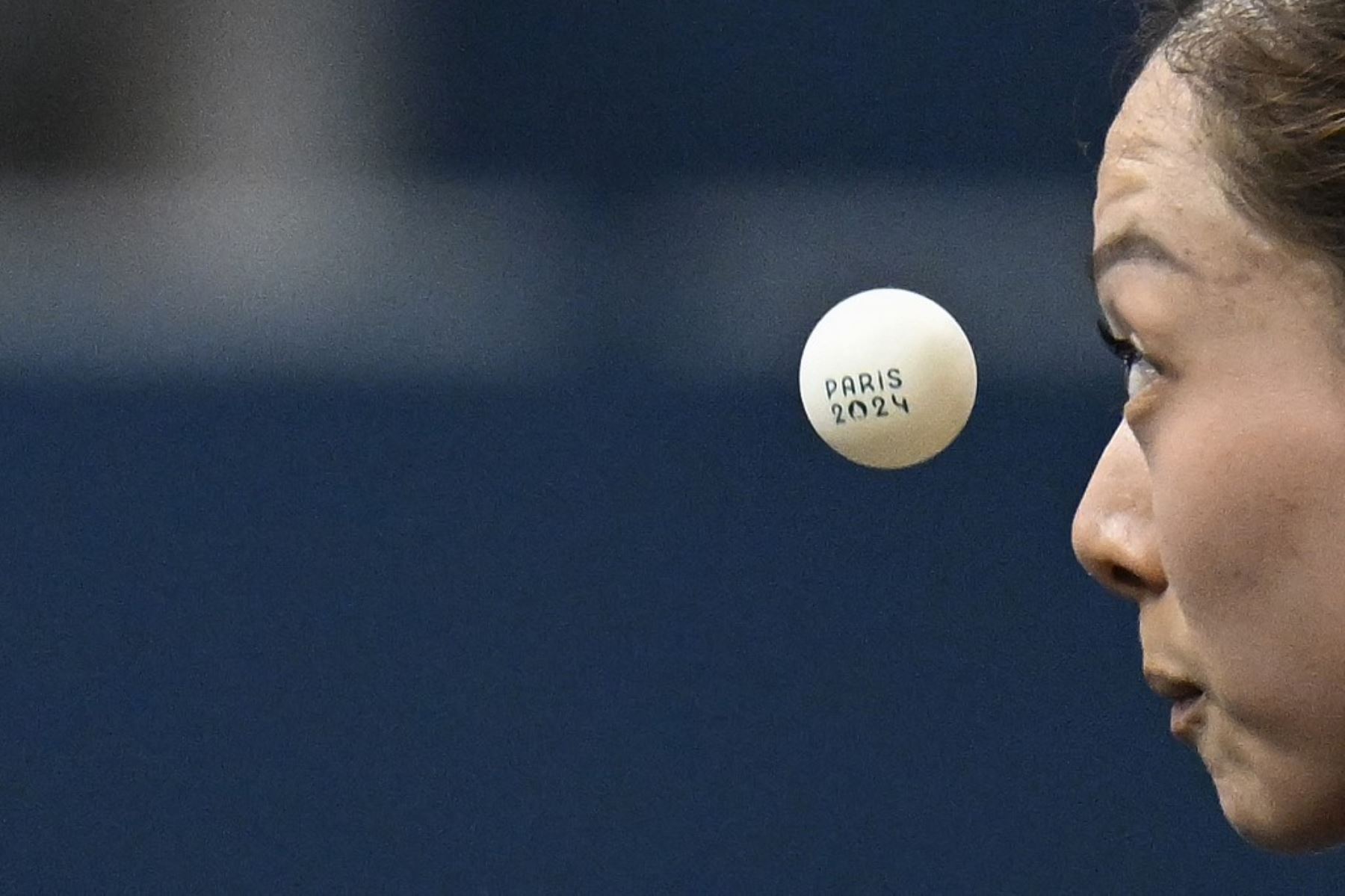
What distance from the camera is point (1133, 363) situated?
2.42ft

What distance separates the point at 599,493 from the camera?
6.89 ft

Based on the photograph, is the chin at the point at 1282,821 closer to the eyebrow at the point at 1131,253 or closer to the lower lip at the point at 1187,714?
the lower lip at the point at 1187,714

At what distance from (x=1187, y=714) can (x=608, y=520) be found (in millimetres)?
1386

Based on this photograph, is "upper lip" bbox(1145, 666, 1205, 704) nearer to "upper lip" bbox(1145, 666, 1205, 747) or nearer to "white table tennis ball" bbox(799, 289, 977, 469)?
"upper lip" bbox(1145, 666, 1205, 747)

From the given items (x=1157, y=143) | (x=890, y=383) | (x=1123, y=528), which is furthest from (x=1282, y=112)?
(x=890, y=383)

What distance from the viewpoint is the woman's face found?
66cm

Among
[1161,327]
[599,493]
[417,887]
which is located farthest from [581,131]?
[1161,327]

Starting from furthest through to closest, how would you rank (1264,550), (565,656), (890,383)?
(565,656) → (890,383) → (1264,550)

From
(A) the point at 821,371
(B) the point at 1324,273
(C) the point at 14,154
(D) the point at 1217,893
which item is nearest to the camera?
(B) the point at 1324,273

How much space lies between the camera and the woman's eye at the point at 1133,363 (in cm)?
72

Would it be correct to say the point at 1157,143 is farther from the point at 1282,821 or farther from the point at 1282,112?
the point at 1282,821

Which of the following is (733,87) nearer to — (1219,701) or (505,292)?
(505,292)

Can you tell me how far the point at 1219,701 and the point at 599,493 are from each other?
4.68 feet

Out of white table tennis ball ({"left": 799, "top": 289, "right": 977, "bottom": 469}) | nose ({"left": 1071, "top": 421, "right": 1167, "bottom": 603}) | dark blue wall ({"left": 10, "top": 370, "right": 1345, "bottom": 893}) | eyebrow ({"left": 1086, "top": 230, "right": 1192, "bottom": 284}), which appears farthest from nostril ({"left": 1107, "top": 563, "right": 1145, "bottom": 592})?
dark blue wall ({"left": 10, "top": 370, "right": 1345, "bottom": 893})
